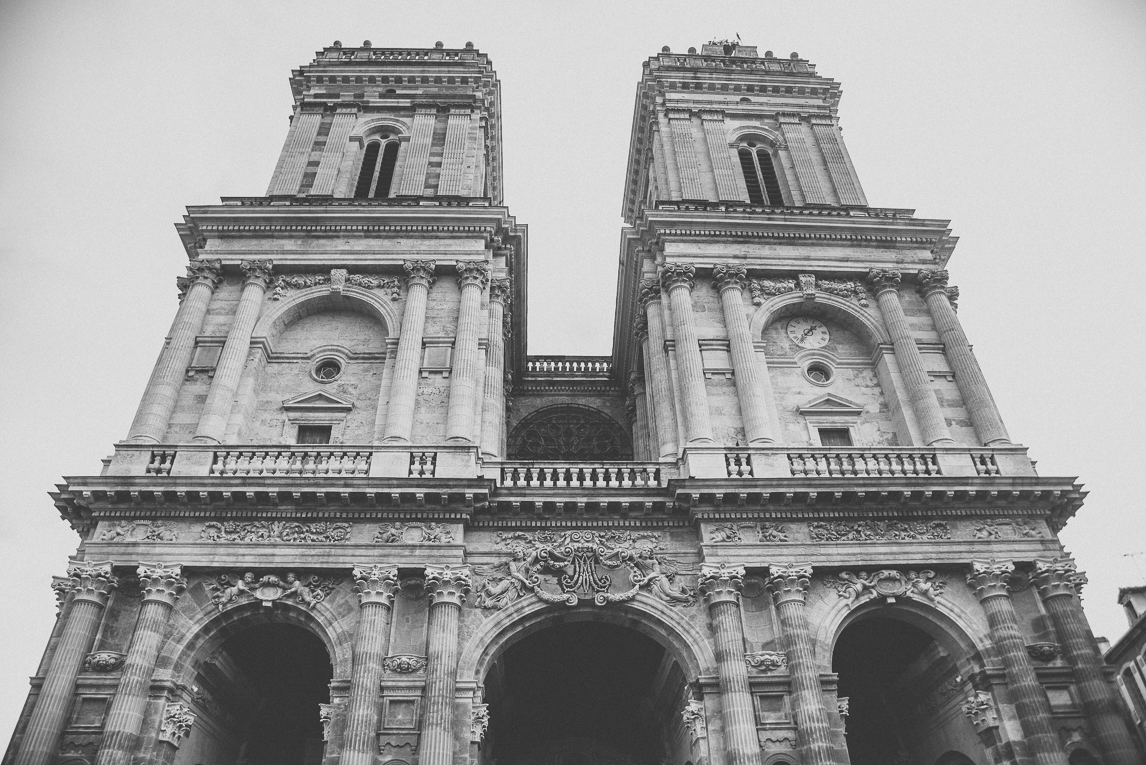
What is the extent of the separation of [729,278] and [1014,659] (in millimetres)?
13236

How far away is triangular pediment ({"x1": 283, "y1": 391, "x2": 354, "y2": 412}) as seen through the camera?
23.7 metres

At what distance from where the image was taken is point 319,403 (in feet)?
78.0

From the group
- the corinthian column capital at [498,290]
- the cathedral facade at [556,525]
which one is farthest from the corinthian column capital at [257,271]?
the corinthian column capital at [498,290]

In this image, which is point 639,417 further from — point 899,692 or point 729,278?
point 899,692

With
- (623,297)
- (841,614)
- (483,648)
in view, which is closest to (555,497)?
(483,648)

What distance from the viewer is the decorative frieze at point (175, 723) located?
17.7m

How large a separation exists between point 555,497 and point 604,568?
2162mm

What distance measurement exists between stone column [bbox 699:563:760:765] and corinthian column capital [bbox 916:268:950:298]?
41.4ft

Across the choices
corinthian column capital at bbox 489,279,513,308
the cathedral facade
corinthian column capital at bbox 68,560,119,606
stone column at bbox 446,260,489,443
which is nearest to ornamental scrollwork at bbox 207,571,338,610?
the cathedral facade

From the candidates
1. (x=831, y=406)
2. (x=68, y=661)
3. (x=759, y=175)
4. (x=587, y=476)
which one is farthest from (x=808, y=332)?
(x=68, y=661)

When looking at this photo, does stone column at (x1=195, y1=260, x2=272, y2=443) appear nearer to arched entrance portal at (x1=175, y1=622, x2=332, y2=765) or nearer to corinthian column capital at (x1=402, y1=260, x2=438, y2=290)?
corinthian column capital at (x1=402, y1=260, x2=438, y2=290)

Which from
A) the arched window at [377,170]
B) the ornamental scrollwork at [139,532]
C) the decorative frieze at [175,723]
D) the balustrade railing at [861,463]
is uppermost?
the arched window at [377,170]

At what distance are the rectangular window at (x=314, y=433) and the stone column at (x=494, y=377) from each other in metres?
4.48

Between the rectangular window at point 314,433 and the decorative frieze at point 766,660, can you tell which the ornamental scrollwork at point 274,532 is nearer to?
the rectangular window at point 314,433
